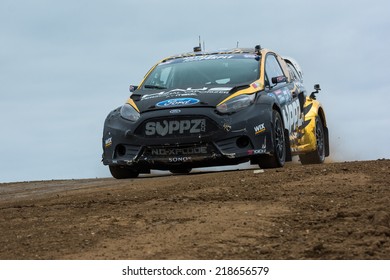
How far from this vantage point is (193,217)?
8.17 m

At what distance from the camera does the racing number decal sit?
1347cm

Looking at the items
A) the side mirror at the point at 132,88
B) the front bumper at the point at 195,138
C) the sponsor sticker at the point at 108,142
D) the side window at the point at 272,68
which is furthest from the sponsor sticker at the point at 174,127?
the side window at the point at 272,68

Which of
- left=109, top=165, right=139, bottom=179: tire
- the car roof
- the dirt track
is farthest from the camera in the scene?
the car roof

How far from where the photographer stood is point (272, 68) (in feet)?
46.5

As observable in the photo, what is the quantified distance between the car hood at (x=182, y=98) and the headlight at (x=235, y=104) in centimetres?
10

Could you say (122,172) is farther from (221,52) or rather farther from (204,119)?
(221,52)

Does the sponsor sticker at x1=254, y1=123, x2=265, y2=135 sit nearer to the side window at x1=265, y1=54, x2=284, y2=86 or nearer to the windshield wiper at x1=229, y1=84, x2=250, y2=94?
the windshield wiper at x1=229, y1=84, x2=250, y2=94

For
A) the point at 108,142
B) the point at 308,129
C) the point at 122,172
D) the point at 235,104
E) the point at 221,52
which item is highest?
the point at 221,52

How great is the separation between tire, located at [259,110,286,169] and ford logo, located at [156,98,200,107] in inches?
43.2

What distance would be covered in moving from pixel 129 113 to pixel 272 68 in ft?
8.43

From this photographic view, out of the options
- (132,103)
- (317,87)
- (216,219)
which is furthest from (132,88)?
(216,219)

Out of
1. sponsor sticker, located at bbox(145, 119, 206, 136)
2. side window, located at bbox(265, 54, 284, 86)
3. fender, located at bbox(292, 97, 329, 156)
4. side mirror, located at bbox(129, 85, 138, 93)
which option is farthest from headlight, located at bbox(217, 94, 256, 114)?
side mirror, located at bbox(129, 85, 138, 93)

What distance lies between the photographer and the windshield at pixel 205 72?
13.3 m

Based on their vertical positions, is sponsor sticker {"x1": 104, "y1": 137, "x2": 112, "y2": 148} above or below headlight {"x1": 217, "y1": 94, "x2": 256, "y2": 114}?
below
